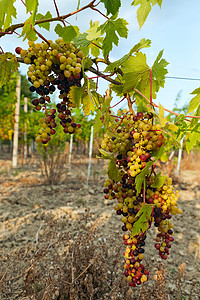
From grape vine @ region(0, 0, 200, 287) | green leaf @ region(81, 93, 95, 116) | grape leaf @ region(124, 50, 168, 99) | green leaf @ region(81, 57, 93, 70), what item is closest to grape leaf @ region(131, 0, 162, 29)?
grape vine @ region(0, 0, 200, 287)

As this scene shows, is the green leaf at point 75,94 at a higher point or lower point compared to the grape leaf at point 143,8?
lower

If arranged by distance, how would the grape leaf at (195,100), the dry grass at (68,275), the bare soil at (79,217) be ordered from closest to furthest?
the grape leaf at (195,100) < the dry grass at (68,275) < the bare soil at (79,217)

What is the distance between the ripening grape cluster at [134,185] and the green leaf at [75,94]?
0.21 meters

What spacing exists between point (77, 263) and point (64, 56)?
1759mm

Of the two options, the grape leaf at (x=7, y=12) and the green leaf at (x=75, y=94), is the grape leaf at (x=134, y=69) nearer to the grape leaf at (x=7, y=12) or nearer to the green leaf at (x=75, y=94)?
the green leaf at (x=75, y=94)

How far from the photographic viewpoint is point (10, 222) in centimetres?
358

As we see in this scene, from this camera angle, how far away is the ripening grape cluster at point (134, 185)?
859 mm

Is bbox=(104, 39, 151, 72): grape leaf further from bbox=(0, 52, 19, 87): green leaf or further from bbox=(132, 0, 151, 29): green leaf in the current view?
bbox=(0, 52, 19, 87): green leaf

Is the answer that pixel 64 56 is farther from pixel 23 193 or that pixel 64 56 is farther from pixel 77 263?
pixel 23 193

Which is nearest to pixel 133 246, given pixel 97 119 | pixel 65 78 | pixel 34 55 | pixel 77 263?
pixel 97 119

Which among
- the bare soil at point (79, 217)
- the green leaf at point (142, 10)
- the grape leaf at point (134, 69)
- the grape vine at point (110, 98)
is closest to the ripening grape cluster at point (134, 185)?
the grape vine at point (110, 98)

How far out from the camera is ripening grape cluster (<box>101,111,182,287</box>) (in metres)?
0.86

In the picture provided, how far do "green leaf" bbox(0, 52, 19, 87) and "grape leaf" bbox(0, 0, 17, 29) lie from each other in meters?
0.10

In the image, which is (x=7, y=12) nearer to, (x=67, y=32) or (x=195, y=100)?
(x=67, y=32)
